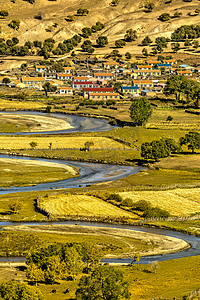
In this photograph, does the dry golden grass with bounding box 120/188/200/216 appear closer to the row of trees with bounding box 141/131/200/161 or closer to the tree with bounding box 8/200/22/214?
the tree with bounding box 8/200/22/214

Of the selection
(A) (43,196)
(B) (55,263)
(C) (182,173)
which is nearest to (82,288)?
(B) (55,263)

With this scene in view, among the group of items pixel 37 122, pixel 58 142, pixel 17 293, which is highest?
pixel 17 293

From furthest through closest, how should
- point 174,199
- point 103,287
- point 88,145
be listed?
point 88,145 → point 174,199 → point 103,287

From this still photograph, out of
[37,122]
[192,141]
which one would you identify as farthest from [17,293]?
[37,122]

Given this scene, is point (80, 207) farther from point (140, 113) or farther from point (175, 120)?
point (175, 120)

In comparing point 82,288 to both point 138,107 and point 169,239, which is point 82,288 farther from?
point 138,107

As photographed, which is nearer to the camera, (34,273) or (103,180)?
(34,273)

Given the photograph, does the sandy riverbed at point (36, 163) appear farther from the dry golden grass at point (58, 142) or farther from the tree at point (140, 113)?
the tree at point (140, 113)
